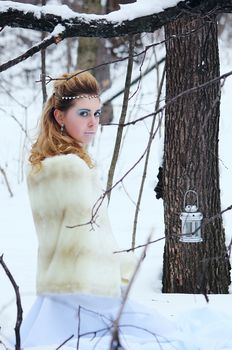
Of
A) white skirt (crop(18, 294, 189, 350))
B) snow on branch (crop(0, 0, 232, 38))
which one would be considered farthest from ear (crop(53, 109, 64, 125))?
white skirt (crop(18, 294, 189, 350))

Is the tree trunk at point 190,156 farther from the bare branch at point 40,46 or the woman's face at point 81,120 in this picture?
the bare branch at point 40,46

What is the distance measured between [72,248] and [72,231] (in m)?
0.08

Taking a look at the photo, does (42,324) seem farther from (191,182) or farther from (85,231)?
(191,182)

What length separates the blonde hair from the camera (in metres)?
2.96

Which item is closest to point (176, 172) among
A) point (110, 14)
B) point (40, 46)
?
point (110, 14)

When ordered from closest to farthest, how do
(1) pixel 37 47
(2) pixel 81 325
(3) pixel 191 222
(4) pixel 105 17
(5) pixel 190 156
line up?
(1) pixel 37 47 < (4) pixel 105 17 < (2) pixel 81 325 < (3) pixel 191 222 < (5) pixel 190 156

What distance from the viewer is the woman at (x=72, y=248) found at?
2.90 metres

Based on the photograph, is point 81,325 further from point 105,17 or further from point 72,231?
point 105,17

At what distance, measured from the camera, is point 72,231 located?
2.90 meters

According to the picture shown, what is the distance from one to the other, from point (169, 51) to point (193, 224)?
0.98 meters

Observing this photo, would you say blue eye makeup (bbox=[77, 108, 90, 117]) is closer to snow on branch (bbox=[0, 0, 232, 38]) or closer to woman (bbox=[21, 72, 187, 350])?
woman (bbox=[21, 72, 187, 350])

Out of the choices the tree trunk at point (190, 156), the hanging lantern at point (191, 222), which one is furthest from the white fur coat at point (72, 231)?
the tree trunk at point (190, 156)

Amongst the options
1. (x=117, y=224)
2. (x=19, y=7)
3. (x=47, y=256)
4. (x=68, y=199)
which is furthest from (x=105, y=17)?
(x=117, y=224)

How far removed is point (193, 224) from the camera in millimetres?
3568
